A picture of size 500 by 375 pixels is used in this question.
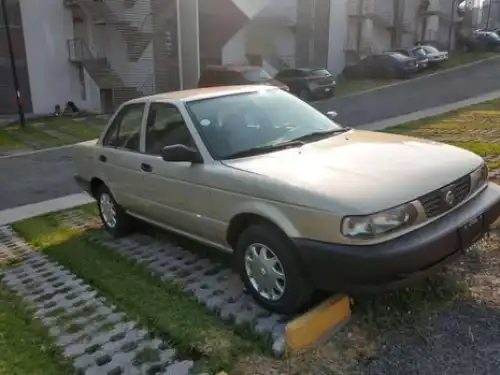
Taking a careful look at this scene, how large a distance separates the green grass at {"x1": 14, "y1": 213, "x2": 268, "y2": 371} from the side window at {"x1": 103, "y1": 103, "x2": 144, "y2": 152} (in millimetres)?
1132

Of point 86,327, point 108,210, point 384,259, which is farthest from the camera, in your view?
point 108,210

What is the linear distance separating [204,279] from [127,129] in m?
1.88

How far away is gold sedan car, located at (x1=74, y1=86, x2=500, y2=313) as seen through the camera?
307cm

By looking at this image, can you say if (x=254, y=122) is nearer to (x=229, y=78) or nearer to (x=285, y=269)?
(x=285, y=269)

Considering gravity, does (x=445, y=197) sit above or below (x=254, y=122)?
below

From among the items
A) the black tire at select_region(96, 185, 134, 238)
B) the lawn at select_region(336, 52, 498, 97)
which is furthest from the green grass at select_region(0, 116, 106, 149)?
the lawn at select_region(336, 52, 498, 97)

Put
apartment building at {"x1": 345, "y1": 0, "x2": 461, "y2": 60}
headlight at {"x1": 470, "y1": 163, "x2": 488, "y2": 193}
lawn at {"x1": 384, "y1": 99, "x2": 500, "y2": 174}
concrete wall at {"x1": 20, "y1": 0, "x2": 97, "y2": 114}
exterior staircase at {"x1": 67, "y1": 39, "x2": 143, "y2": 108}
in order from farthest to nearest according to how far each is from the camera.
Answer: apartment building at {"x1": 345, "y1": 0, "x2": 461, "y2": 60} → exterior staircase at {"x1": 67, "y1": 39, "x2": 143, "y2": 108} → concrete wall at {"x1": 20, "y1": 0, "x2": 97, "y2": 114} → lawn at {"x1": 384, "y1": 99, "x2": 500, "y2": 174} → headlight at {"x1": 470, "y1": 163, "x2": 488, "y2": 193}

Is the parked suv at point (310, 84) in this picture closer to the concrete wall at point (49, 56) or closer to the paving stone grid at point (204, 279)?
the concrete wall at point (49, 56)

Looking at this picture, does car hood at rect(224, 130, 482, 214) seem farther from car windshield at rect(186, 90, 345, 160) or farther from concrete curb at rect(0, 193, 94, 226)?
concrete curb at rect(0, 193, 94, 226)

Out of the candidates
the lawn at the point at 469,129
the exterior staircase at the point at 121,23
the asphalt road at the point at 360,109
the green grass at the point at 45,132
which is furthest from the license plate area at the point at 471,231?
the exterior staircase at the point at 121,23

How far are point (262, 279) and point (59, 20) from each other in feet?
73.0

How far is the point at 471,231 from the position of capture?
11.3ft

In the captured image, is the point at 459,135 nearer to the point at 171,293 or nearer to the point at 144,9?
the point at 171,293

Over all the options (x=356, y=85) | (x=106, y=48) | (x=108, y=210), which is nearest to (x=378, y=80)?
(x=356, y=85)
